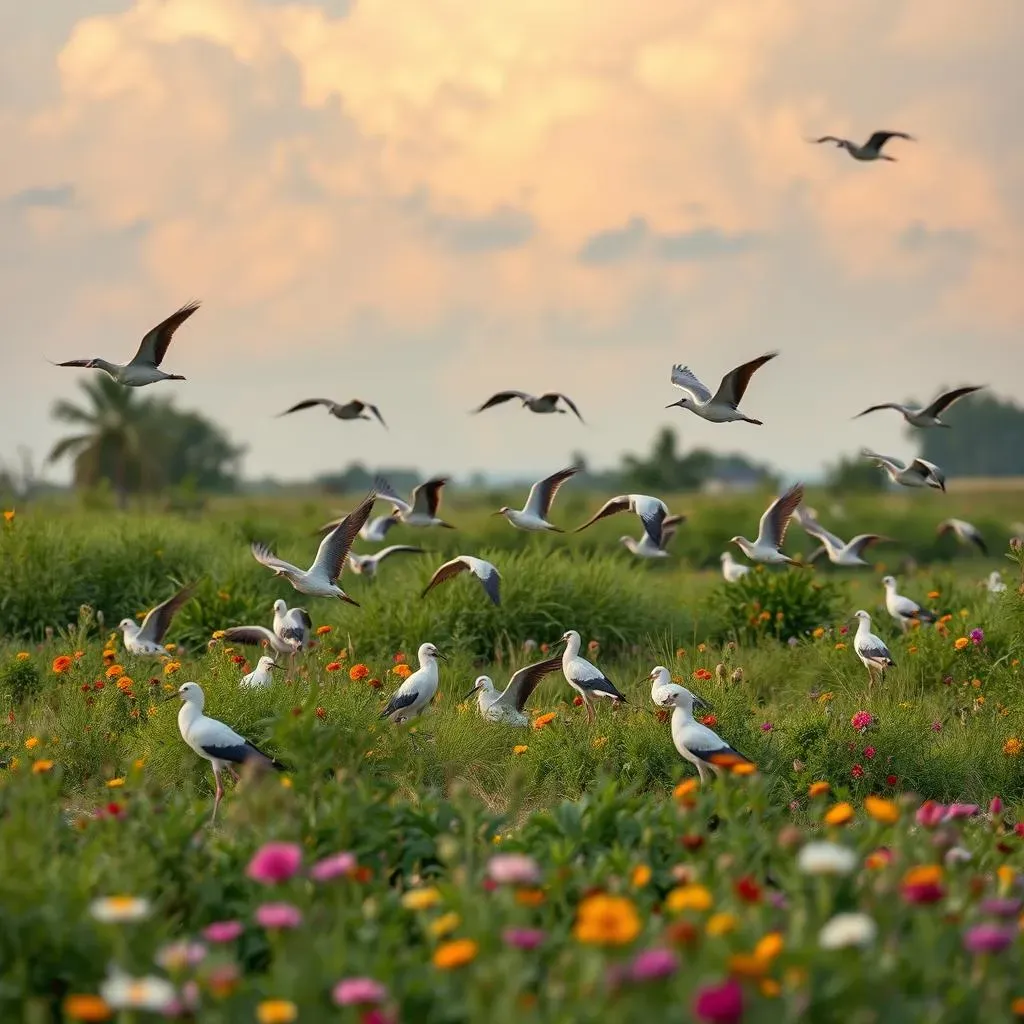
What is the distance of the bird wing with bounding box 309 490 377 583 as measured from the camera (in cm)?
1090

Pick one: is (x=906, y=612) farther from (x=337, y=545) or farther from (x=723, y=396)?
(x=337, y=545)

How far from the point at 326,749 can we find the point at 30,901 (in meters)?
1.63

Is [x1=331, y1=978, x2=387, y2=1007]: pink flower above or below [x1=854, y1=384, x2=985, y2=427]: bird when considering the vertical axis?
above

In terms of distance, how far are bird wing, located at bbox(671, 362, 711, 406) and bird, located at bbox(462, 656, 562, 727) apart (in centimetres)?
252

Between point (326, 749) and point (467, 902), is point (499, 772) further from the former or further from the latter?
point (467, 902)

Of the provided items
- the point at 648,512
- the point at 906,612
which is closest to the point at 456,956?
the point at 648,512

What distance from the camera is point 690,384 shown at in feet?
39.0

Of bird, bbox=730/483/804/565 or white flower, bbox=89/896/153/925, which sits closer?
white flower, bbox=89/896/153/925

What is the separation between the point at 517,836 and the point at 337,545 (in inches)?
192

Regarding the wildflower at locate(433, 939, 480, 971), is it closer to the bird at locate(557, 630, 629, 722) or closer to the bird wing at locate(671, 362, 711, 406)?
the bird at locate(557, 630, 629, 722)

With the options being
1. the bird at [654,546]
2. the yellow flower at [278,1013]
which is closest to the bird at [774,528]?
the bird at [654,546]

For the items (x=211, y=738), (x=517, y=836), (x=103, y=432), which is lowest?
(x=103, y=432)

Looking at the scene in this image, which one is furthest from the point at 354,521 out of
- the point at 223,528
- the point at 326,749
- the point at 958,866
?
the point at 223,528

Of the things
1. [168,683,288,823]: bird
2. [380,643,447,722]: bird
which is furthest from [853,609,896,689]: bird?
[168,683,288,823]: bird
